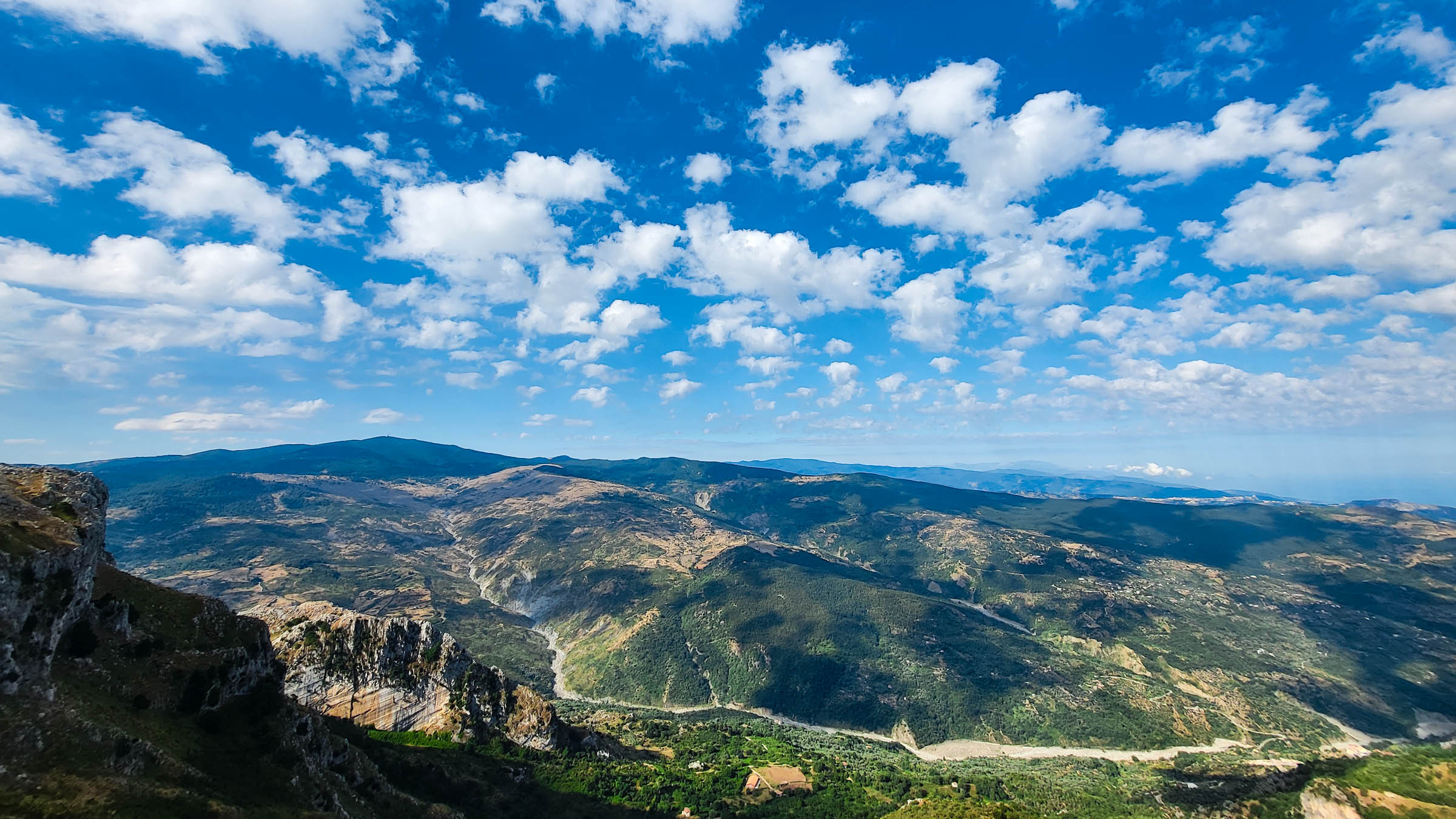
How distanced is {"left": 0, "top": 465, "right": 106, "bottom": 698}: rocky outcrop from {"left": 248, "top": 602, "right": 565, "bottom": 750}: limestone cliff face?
230 ft

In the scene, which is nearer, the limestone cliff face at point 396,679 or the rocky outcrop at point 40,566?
the rocky outcrop at point 40,566

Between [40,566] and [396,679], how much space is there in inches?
3741

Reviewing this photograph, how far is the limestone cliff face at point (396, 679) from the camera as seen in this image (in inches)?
4739

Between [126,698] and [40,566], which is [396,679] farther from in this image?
[40,566]

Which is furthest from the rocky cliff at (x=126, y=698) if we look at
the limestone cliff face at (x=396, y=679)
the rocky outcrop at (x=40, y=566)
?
the limestone cliff face at (x=396, y=679)

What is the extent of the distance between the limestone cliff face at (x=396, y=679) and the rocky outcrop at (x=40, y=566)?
70195 mm

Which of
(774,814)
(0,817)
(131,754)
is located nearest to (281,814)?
(131,754)

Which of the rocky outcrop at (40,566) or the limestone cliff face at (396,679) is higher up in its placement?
the rocky outcrop at (40,566)

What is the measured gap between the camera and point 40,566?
4822cm

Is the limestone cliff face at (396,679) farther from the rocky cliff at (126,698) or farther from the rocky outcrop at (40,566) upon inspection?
the rocky outcrop at (40,566)

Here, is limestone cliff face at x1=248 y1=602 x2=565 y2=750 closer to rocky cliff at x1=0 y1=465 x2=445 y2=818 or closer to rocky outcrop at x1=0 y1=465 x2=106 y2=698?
rocky cliff at x1=0 y1=465 x2=445 y2=818

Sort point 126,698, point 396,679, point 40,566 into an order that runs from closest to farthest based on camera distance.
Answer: point 40,566 < point 126,698 < point 396,679

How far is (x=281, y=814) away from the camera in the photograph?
173 ft

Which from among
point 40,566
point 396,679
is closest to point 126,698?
point 40,566
